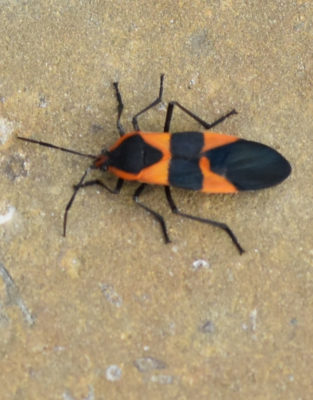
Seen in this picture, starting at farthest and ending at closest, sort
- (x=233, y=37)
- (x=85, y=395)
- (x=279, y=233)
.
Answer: (x=233, y=37), (x=279, y=233), (x=85, y=395)

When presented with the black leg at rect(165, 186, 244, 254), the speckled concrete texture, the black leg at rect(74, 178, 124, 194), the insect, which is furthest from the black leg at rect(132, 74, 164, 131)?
the black leg at rect(165, 186, 244, 254)

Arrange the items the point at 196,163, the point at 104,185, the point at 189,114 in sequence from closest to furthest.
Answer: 1. the point at 196,163
2. the point at 104,185
3. the point at 189,114

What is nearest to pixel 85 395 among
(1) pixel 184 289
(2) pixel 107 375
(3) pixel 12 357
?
(2) pixel 107 375

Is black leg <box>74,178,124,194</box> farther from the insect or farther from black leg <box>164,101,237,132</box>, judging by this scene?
black leg <box>164,101,237,132</box>

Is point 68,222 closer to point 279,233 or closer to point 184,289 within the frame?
point 184,289

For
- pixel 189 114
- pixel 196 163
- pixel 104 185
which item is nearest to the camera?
pixel 196 163

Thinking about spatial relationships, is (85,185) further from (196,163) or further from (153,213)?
(196,163)

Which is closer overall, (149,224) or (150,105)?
(149,224)

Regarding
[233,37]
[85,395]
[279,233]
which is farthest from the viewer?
[233,37]

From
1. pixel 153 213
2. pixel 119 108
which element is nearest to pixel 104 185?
pixel 153 213
